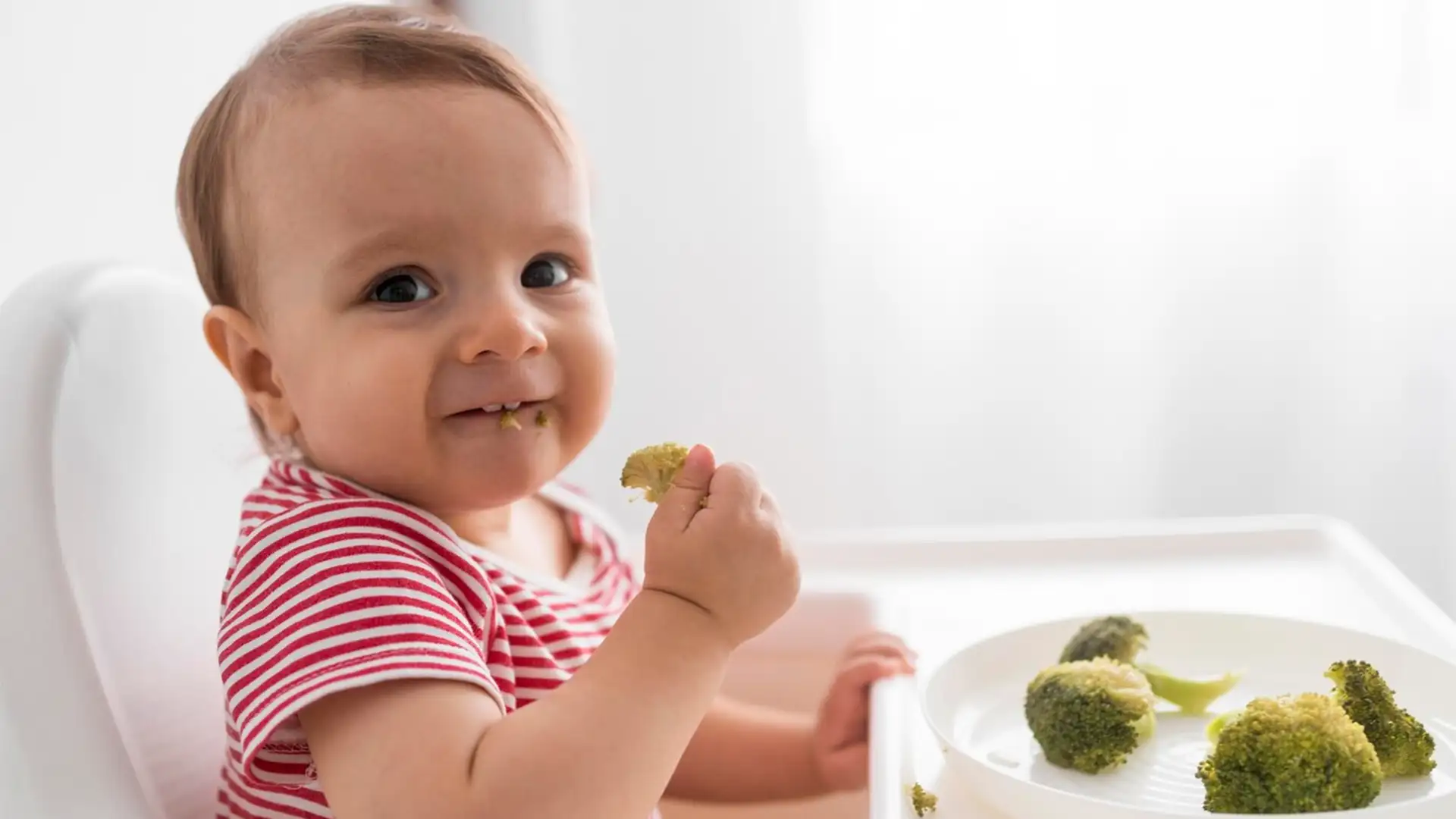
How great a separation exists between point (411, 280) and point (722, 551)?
0.69 feet

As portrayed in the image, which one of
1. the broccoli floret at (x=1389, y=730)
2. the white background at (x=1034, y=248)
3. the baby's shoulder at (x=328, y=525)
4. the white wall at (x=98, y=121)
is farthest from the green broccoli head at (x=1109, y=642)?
the white background at (x=1034, y=248)

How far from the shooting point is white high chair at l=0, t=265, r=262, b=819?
641mm

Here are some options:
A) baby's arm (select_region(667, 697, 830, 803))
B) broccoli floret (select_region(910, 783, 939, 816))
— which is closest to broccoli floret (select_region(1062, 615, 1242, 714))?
broccoli floret (select_region(910, 783, 939, 816))

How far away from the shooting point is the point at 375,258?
69 cm

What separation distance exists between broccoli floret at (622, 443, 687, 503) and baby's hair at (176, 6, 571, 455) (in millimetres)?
182

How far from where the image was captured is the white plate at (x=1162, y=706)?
1.90 feet

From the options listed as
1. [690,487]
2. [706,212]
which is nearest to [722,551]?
[690,487]

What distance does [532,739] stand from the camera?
61cm

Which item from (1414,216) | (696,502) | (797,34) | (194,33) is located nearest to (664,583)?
(696,502)

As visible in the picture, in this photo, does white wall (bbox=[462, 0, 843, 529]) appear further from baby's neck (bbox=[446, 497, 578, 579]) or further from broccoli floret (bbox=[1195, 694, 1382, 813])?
broccoli floret (bbox=[1195, 694, 1382, 813])

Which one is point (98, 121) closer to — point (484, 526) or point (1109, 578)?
point (484, 526)

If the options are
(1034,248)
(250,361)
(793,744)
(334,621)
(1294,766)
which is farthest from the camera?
(1034,248)

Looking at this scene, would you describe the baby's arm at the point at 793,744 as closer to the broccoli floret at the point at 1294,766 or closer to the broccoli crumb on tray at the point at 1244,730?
the broccoli crumb on tray at the point at 1244,730

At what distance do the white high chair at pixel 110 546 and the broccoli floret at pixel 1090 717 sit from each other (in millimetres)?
420
